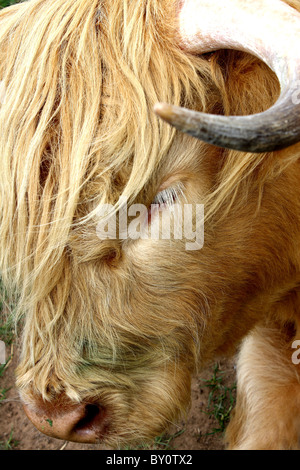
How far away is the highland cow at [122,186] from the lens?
164 centimetres

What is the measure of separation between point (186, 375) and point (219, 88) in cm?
122

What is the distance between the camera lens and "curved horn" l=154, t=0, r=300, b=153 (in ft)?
3.50

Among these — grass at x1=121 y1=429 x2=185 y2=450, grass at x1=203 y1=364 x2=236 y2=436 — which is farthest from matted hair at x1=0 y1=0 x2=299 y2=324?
grass at x1=203 y1=364 x2=236 y2=436

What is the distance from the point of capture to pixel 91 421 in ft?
6.77

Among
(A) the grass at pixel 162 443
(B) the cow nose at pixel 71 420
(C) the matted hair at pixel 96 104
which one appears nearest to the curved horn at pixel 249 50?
(C) the matted hair at pixel 96 104

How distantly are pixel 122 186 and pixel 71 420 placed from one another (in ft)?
3.08

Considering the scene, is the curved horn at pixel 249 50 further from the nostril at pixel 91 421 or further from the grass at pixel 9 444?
the grass at pixel 9 444

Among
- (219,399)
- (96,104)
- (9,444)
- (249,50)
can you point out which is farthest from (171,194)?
(9,444)

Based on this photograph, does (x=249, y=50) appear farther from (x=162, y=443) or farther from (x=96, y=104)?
(x=162, y=443)

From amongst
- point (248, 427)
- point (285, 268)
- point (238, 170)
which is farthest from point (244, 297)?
point (248, 427)

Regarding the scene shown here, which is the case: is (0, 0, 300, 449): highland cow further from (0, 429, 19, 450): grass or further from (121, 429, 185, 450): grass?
(0, 429, 19, 450): grass

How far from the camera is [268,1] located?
1377 mm
